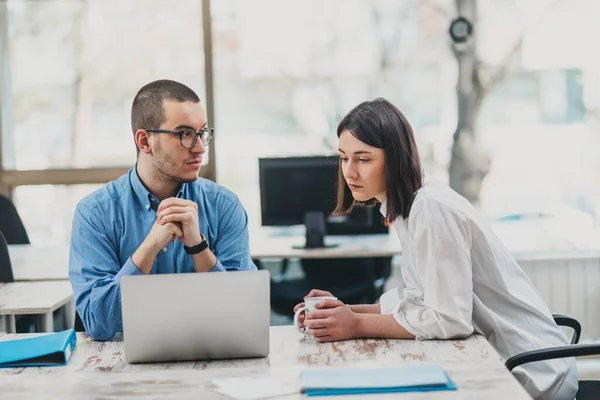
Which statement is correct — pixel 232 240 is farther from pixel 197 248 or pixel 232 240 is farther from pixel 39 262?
pixel 39 262

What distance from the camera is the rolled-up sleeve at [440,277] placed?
1.93 metres

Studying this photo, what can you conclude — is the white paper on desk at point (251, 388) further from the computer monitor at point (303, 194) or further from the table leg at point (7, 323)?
the computer monitor at point (303, 194)

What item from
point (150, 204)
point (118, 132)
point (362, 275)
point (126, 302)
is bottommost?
point (362, 275)

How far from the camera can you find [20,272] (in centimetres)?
357

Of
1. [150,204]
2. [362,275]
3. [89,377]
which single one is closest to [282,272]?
[362,275]

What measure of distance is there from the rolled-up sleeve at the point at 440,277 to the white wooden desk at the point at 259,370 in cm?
4

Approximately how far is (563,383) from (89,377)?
1204 mm

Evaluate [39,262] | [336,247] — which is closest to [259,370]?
[39,262]

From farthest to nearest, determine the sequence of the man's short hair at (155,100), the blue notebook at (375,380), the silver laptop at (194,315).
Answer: the man's short hair at (155,100)
the silver laptop at (194,315)
the blue notebook at (375,380)

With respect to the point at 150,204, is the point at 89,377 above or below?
below

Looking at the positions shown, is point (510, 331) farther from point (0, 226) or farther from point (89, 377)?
point (0, 226)

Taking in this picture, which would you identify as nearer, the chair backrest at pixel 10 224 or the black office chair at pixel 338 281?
the chair backrest at pixel 10 224

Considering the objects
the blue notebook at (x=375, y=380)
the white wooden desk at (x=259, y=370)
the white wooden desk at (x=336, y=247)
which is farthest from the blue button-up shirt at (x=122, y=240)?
the white wooden desk at (x=336, y=247)

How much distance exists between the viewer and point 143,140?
7.61 feet
